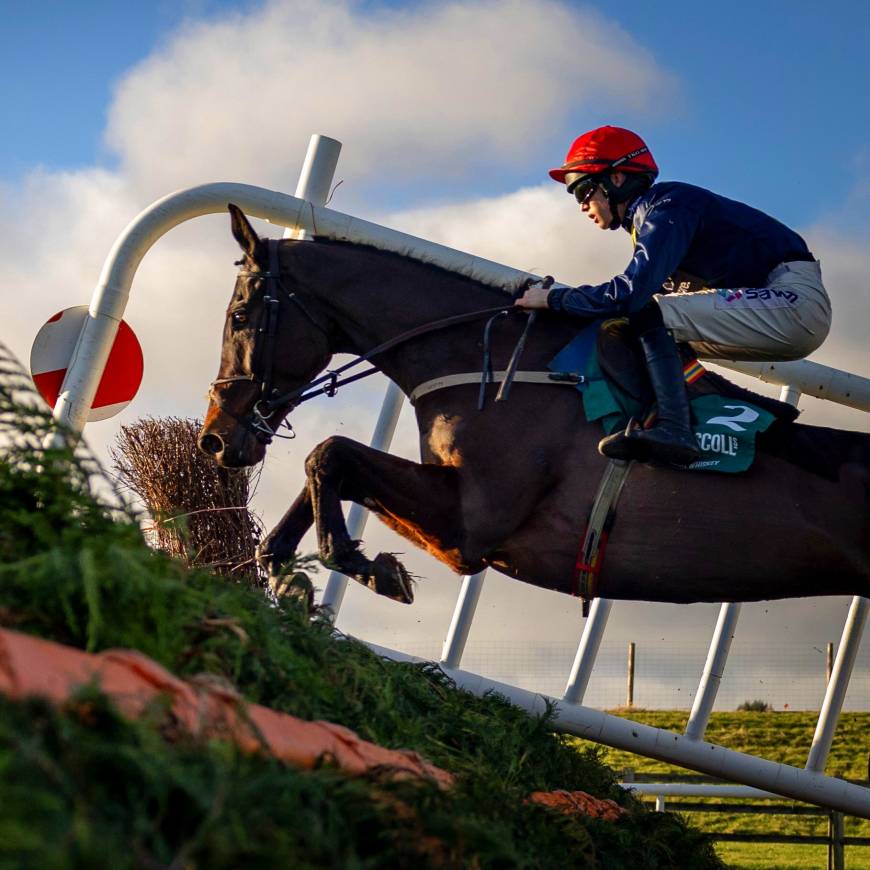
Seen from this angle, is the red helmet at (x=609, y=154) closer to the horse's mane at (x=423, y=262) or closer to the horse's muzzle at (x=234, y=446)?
the horse's mane at (x=423, y=262)

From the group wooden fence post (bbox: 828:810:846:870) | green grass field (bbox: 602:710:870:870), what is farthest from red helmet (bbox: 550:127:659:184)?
wooden fence post (bbox: 828:810:846:870)

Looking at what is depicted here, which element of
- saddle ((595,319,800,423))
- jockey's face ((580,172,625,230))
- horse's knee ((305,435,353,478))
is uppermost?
jockey's face ((580,172,625,230))

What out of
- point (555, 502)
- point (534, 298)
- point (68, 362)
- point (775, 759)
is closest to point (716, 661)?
point (555, 502)

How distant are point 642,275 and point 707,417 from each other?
23.3 inches

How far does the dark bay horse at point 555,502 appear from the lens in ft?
16.6

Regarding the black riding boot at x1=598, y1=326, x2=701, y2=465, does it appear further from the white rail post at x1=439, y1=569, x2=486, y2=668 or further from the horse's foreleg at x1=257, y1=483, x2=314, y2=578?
the white rail post at x1=439, y1=569, x2=486, y2=668

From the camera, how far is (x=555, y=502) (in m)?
5.13

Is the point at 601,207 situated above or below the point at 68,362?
above

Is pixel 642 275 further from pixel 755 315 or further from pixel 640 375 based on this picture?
pixel 755 315

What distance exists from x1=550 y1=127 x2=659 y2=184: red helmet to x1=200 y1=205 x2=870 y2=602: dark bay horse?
0.67 metres

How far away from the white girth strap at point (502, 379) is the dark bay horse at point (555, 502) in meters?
0.03

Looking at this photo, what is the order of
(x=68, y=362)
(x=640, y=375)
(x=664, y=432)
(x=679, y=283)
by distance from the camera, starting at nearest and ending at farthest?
(x=664, y=432)
(x=640, y=375)
(x=679, y=283)
(x=68, y=362)

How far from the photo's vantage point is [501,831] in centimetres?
218

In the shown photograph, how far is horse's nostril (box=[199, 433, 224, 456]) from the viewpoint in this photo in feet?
18.0
